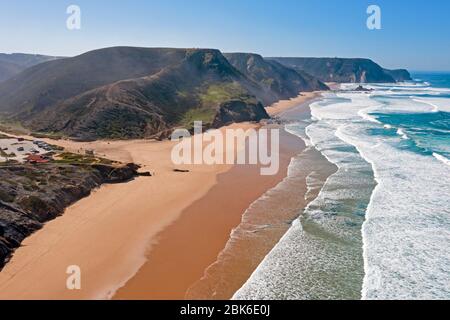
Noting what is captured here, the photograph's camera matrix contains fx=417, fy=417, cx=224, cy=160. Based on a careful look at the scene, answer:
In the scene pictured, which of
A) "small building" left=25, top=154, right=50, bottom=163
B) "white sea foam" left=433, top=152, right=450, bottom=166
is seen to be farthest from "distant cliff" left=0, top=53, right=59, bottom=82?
"white sea foam" left=433, top=152, right=450, bottom=166

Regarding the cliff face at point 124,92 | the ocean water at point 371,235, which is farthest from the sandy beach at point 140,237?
the cliff face at point 124,92

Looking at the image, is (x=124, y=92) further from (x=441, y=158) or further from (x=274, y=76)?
(x=274, y=76)

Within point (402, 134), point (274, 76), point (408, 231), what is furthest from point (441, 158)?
point (274, 76)

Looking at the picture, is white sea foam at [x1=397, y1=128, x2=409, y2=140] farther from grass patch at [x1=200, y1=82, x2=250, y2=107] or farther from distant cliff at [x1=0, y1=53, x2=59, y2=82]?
distant cliff at [x1=0, y1=53, x2=59, y2=82]

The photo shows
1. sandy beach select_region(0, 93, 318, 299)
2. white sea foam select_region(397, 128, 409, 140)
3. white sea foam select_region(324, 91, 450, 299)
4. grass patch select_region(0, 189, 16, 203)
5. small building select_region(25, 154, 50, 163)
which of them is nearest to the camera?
sandy beach select_region(0, 93, 318, 299)

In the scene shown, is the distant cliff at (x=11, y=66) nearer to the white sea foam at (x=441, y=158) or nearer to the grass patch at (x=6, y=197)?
the grass patch at (x=6, y=197)

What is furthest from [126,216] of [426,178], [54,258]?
[426,178]
